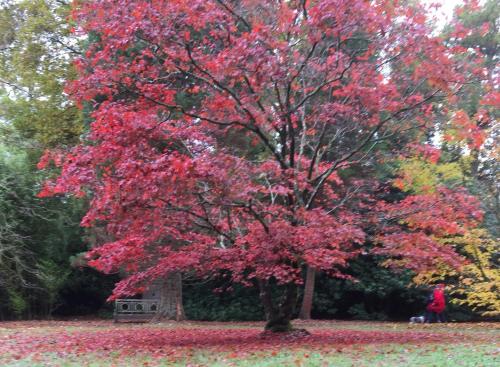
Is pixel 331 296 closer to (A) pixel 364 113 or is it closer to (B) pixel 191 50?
(A) pixel 364 113

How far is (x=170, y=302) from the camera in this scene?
21.2 metres

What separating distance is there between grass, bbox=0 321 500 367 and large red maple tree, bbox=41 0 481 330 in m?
1.39

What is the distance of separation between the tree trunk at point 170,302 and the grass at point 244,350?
19.9 ft

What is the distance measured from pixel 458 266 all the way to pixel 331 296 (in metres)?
12.1

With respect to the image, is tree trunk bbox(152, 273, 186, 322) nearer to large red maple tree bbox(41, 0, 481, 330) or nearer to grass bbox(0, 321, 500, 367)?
grass bbox(0, 321, 500, 367)

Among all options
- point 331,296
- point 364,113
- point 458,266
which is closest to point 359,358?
point 458,266

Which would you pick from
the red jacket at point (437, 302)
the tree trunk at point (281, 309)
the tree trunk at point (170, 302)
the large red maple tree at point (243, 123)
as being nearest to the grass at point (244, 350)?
the tree trunk at point (281, 309)

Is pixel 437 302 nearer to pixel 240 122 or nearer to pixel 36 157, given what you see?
pixel 240 122

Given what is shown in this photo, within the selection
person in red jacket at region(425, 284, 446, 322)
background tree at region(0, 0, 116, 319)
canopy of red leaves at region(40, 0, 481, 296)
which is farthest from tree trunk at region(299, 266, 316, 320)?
background tree at region(0, 0, 116, 319)

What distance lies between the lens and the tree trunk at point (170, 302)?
68.8 ft

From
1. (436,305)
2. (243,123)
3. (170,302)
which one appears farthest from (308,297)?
(243,123)

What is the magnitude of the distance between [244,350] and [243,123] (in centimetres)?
458

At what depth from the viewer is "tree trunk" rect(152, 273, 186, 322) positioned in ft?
68.8

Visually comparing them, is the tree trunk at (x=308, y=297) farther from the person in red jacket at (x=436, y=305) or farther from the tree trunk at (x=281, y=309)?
the tree trunk at (x=281, y=309)
